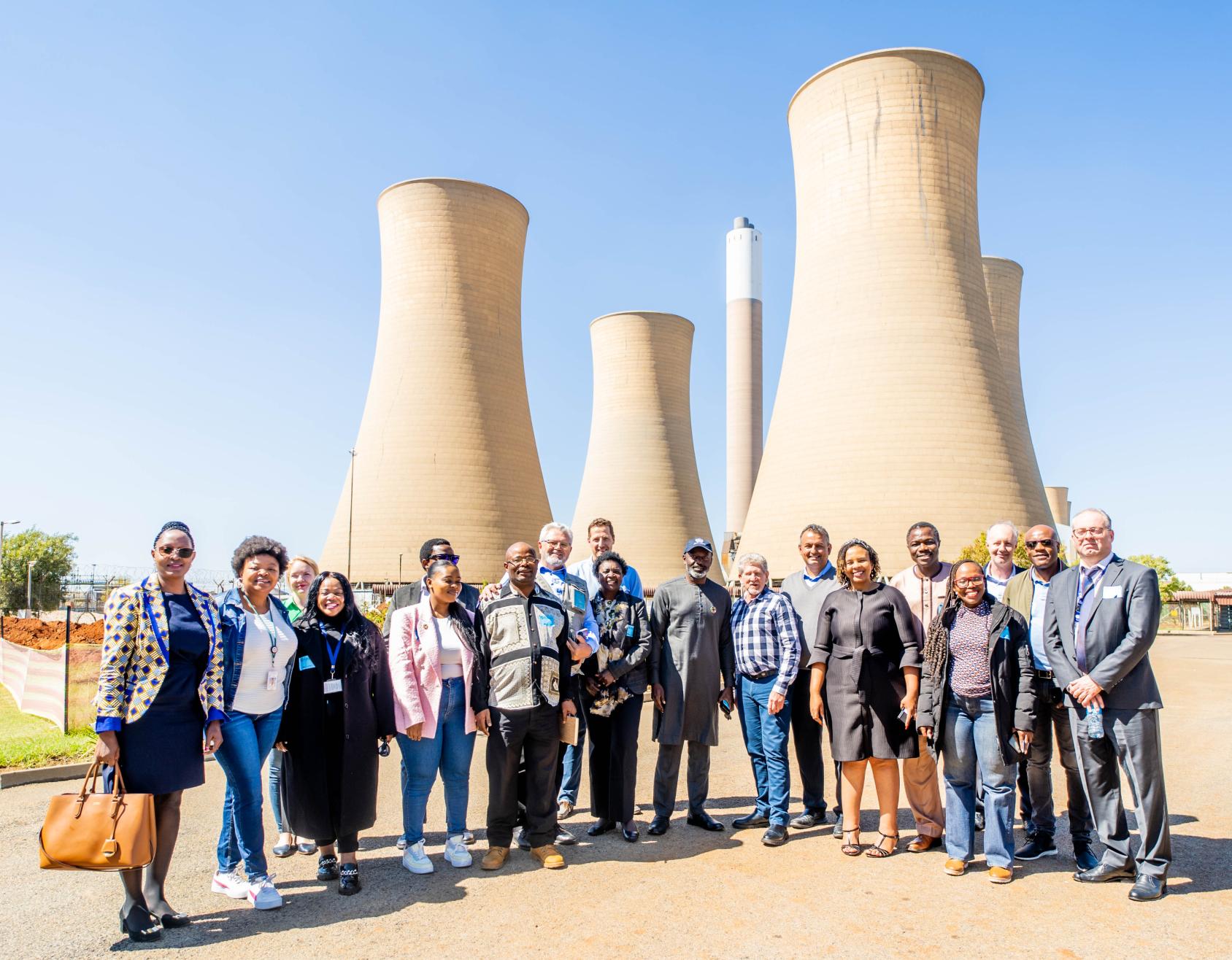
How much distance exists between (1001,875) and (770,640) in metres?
1.42

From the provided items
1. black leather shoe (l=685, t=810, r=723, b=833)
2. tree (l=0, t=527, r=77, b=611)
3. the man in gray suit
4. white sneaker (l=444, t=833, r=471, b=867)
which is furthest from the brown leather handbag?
tree (l=0, t=527, r=77, b=611)

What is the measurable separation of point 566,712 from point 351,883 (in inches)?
43.8

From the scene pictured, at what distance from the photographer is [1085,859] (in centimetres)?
383

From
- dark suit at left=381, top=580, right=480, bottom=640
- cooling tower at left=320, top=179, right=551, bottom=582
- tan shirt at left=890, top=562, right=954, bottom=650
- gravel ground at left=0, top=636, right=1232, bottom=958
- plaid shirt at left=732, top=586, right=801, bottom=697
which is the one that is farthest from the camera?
cooling tower at left=320, top=179, right=551, bottom=582

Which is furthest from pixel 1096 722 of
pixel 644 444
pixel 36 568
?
pixel 36 568

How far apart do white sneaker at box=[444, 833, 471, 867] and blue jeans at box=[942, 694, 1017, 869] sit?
2.07 metres

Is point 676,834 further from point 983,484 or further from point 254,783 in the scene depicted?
point 983,484

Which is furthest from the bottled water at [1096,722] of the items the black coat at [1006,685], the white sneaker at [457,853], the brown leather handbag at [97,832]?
the brown leather handbag at [97,832]

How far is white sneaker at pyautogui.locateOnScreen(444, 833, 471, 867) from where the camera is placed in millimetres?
3858

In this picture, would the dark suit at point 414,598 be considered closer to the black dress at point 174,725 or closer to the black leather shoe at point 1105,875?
the black dress at point 174,725

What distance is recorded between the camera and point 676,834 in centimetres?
436

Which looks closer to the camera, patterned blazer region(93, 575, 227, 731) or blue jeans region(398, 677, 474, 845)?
patterned blazer region(93, 575, 227, 731)

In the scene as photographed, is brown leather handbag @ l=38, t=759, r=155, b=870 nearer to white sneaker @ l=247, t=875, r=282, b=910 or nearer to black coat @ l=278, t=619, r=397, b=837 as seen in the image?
white sneaker @ l=247, t=875, r=282, b=910

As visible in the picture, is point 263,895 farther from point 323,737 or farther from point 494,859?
point 494,859
